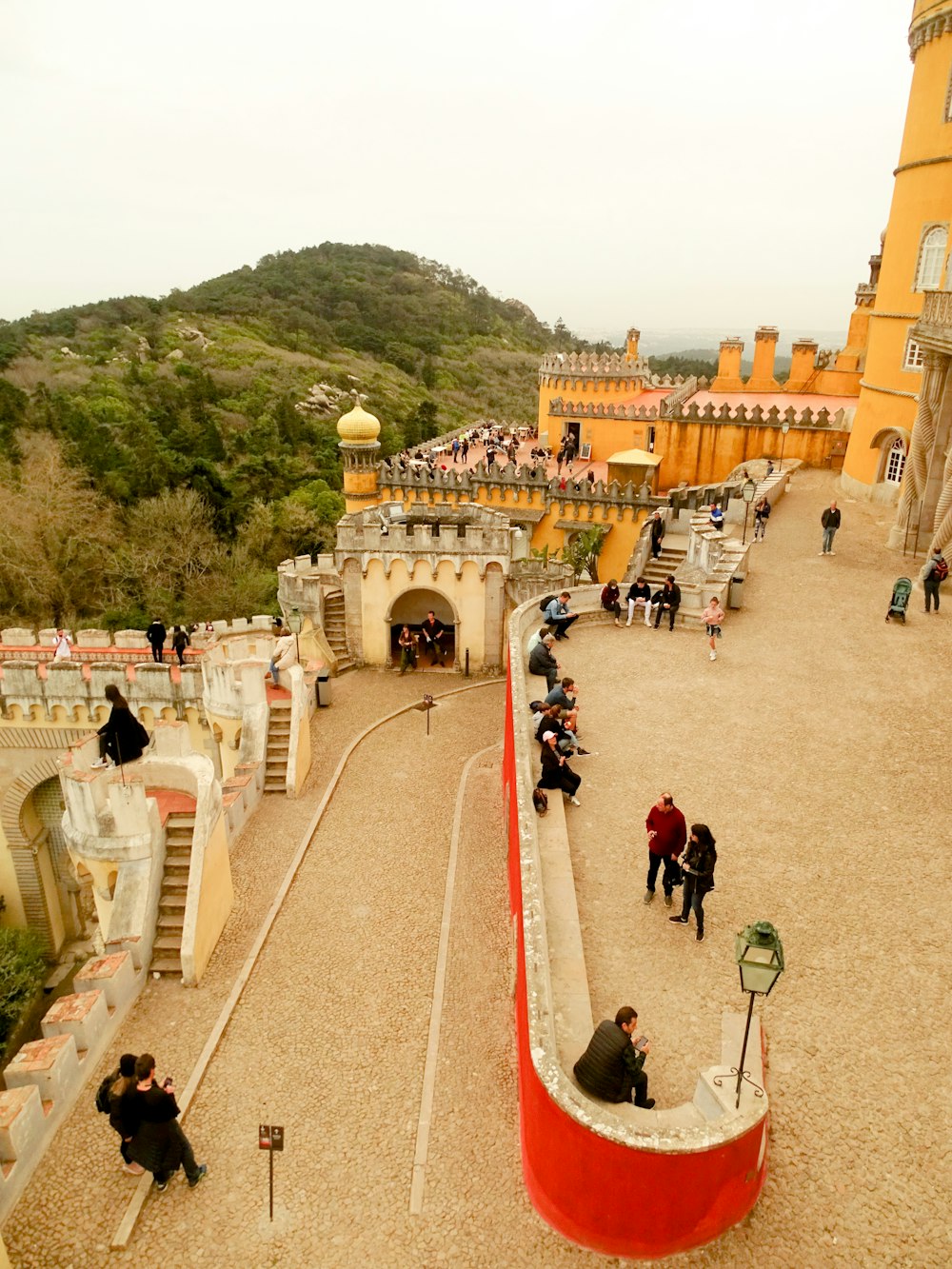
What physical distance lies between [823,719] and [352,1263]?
9.19 meters

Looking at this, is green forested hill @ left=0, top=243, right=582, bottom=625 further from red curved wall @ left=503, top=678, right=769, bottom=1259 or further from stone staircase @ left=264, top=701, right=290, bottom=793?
red curved wall @ left=503, top=678, right=769, bottom=1259

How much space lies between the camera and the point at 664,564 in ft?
72.6

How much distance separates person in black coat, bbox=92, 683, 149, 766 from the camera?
1206 cm

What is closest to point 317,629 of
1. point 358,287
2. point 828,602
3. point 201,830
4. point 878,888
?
point 201,830

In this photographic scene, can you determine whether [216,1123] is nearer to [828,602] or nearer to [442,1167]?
[442,1167]

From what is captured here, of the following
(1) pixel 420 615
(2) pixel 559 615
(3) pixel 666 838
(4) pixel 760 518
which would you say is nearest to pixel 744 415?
(4) pixel 760 518

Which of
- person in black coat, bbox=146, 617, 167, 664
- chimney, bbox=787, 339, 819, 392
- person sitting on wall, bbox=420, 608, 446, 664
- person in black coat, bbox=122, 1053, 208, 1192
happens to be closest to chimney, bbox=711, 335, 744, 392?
chimney, bbox=787, 339, 819, 392

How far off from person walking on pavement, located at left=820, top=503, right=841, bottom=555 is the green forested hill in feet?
70.7

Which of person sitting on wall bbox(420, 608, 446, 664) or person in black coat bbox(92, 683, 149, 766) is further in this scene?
person sitting on wall bbox(420, 608, 446, 664)

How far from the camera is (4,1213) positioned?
7.53 m

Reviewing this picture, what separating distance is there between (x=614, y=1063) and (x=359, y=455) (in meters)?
26.4

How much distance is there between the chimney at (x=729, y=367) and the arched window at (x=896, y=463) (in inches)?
508

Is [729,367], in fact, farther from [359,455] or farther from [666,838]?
[666,838]

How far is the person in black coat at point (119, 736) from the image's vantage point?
39.6 feet
